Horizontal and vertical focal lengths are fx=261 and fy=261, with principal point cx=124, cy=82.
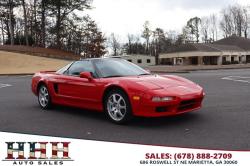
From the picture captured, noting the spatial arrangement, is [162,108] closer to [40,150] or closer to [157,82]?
[157,82]

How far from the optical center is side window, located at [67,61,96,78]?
595 cm

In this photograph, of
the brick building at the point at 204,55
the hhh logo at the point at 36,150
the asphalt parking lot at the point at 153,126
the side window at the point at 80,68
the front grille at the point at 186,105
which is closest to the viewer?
the hhh logo at the point at 36,150

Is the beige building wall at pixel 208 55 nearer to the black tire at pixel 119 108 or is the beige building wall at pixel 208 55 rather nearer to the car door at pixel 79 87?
the car door at pixel 79 87

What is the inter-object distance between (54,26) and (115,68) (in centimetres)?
5722

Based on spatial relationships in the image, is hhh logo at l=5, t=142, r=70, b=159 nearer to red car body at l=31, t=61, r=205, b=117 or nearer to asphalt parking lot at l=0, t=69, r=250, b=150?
asphalt parking lot at l=0, t=69, r=250, b=150

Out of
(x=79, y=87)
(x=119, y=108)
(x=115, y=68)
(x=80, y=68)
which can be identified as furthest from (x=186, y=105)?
(x=80, y=68)

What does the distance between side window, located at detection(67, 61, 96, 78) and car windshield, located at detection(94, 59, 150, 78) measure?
6.9 inches

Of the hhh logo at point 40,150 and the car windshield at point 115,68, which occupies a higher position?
the car windshield at point 115,68

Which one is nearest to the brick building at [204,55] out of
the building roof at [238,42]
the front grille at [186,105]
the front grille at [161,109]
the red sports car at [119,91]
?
the building roof at [238,42]

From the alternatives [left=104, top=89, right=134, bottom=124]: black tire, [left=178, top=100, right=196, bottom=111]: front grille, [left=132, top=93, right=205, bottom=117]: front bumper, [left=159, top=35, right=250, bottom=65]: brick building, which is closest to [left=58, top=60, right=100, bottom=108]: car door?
[left=104, top=89, right=134, bottom=124]: black tire

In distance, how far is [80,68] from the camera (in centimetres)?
622

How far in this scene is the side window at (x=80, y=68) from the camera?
19.5ft

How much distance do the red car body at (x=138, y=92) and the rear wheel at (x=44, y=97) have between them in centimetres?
35

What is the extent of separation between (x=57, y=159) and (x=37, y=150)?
426 millimetres
